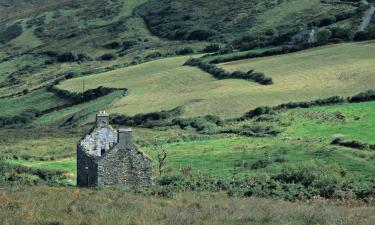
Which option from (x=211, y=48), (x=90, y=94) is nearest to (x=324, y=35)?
(x=211, y=48)

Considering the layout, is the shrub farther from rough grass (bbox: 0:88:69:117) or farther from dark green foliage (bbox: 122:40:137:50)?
dark green foliage (bbox: 122:40:137:50)

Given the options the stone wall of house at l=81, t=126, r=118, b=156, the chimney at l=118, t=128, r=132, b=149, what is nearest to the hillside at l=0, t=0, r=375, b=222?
the chimney at l=118, t=128, r=132, b=149

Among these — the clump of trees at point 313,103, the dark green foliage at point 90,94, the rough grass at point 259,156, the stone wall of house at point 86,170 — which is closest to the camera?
the stone wall of house at point 86,170

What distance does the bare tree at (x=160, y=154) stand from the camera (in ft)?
145

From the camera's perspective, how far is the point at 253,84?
89500 mm

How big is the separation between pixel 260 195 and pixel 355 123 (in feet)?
89.2

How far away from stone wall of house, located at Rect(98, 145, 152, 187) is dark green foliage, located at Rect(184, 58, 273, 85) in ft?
174

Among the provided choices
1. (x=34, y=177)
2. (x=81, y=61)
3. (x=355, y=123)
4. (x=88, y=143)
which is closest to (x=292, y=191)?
(x=88, y=143)

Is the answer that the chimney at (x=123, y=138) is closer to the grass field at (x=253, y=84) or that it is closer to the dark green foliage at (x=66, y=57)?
the grass field at (x=253, y=84)

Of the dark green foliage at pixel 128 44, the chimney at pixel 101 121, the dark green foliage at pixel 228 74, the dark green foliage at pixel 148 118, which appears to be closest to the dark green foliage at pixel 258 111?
the dark green foliage at pixel 148 118

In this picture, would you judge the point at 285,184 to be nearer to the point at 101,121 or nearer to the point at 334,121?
the point at 101,121

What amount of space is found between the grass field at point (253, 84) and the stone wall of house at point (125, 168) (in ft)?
131

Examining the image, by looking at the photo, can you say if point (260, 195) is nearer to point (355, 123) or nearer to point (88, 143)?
point (88, 143)

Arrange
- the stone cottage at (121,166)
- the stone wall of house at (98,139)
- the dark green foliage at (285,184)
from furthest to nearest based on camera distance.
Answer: the stone wall of house at (98,139)
the stone cottage at (121,166)
the dark green foliage at (285,184)
